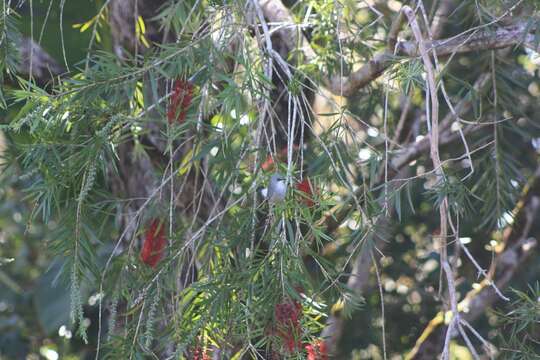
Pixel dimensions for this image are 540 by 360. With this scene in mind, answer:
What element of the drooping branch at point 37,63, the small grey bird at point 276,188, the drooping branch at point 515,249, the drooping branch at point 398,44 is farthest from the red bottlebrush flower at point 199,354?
the drooping branch at point 515,249

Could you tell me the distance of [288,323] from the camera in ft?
4.05

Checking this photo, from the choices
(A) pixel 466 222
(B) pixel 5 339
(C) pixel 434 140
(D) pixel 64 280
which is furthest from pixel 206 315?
(B) pixel 5 339

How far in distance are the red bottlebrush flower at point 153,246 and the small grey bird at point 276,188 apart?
34 centimetres

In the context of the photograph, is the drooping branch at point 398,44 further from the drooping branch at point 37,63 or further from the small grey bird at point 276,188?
the drooping branch at point 37,63

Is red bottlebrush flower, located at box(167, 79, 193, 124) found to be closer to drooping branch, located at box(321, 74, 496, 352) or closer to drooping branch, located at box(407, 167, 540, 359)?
drooping branch, located at box(321, 74, 496, 352)

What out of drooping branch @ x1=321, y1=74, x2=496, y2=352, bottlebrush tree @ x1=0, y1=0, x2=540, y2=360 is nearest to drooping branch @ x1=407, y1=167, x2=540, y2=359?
bottlebrush tree @ x1=0, y1=0, x2=540, y2=360

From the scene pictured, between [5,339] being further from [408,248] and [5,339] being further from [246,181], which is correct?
[246,181]

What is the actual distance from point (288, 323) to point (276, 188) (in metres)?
0.20

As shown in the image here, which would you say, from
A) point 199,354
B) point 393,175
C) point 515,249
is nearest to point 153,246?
point 199,354

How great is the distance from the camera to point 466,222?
118 inches

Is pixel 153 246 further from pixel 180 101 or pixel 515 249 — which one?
pixel 515 249

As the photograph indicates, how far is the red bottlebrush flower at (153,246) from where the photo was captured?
1613mm

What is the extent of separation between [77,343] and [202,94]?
6.11 ft

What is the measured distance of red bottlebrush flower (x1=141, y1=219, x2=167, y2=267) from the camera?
5.29 ft
